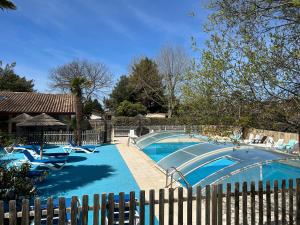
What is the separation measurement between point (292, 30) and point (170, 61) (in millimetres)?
46158

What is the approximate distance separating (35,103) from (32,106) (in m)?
1.29

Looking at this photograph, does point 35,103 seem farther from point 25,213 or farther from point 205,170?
point 25,213

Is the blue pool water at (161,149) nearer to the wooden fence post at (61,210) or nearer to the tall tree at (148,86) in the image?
the wooden fence post at (61,210)

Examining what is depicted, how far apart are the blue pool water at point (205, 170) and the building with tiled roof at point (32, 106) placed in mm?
23385

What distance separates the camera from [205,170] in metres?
10.4

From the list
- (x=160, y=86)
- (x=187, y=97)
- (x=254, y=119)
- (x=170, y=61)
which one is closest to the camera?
(x=254, y=119)

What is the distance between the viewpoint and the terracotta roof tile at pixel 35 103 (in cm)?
3044

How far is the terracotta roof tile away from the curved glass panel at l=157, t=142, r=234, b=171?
20.5 metres

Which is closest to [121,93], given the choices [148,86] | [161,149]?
[148,86]

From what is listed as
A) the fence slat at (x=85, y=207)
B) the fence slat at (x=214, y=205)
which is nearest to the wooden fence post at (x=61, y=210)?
the fence slat at (x=85, y=207)

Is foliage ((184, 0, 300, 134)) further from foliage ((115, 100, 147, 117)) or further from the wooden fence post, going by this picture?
foliage ((115, 100, 147, 117))

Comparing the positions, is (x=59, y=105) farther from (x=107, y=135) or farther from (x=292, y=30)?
(x=292, y=30)

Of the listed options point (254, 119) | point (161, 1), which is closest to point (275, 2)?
point (254, 119)

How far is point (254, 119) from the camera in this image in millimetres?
5777
